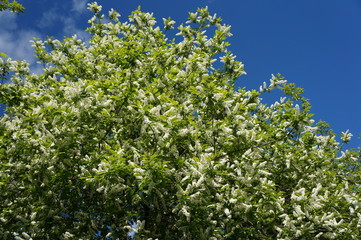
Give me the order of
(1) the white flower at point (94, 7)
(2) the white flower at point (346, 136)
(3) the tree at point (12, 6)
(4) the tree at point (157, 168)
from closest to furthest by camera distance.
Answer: (4) the tree at point (157, 168) → (3) the tree at point (12, 6) → (2) the white flower at point (346, 136) → (1) the white flower at point (94, 7)

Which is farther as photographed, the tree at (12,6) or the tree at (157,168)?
the tree at (12,6)

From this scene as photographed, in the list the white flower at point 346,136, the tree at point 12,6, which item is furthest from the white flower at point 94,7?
the white flower at point 346,136

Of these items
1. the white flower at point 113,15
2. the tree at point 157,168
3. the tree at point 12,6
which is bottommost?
the tree at point 157,168

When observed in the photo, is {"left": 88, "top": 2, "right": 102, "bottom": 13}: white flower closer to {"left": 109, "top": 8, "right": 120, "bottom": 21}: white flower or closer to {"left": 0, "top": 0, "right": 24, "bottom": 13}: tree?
{"left": 109, "top": 8, "right": 120, "bottom": 21}: white flower

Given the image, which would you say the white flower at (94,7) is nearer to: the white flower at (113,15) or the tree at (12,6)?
the white flower at (113,15)

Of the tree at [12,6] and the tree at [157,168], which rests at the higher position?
the tree at [12,6]

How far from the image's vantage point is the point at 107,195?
656cm

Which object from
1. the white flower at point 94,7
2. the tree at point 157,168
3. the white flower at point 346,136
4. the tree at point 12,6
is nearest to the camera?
the tree at point 157,168

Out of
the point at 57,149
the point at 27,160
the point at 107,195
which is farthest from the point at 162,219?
the point at 27,160

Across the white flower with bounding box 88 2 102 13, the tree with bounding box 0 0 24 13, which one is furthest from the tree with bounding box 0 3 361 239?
the white flower with bounding box 88 2 102 13

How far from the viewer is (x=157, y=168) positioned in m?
5.59

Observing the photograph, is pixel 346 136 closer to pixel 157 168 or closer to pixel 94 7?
pixel 157 168

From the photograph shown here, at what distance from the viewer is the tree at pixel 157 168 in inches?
248

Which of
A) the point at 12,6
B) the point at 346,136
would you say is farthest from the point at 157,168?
the point at 346,136
